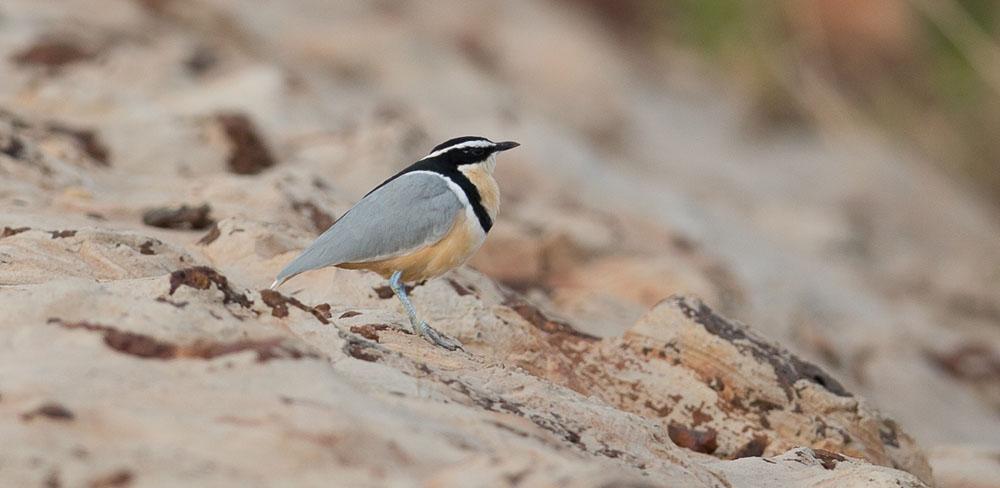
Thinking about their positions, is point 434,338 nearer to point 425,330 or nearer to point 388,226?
point 425,330

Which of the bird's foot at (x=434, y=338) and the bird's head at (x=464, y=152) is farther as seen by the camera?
the bird's head at (x=464, y=152)

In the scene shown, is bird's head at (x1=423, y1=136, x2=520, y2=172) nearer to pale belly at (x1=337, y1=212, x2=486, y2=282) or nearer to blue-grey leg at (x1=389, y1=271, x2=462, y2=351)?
pale belly at (x1=337, y1=212, x2=486, y2=282)

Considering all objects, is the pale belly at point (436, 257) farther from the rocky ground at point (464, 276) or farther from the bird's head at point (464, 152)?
the bird's head at point (464, 152)

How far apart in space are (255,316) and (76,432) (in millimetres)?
1076

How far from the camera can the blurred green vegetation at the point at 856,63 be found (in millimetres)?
16594

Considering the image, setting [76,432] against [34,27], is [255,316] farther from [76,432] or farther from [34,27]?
[34,27]

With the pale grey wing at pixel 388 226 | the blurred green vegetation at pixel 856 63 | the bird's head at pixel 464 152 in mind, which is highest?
the blurred green vegetation at pixel 856 63

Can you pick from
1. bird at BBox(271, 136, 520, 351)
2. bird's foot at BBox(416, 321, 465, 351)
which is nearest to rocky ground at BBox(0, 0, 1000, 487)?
bird's foot at BBox(416, 321, 465, 351)

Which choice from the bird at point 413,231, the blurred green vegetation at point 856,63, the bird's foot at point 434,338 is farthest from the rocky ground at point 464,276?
the blurred green vegetation at point 856,63

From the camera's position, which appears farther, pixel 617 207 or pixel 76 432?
pixel 617 207

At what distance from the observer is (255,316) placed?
444 cm

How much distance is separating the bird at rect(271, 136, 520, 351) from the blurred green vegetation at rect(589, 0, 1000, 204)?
11115 millimetres

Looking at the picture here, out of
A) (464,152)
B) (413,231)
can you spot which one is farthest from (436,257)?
(464,152)

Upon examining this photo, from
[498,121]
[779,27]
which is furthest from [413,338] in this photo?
[779,27]
